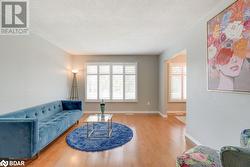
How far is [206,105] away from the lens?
2.96m

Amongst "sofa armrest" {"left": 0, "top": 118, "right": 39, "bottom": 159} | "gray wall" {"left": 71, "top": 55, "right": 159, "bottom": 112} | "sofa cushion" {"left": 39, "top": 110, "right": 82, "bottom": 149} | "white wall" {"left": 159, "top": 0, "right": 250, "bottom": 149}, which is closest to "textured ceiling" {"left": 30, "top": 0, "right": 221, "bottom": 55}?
"white wall" {"left": 159, "top": 0, "right": 250, "bottom": 149}

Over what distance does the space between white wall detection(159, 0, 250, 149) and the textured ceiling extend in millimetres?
337

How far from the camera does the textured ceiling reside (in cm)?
255

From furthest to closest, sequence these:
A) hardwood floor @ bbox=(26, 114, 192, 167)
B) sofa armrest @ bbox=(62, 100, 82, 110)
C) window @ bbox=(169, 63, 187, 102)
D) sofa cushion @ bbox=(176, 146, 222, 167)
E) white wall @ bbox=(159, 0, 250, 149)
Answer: window @ bbox=(169, 63, 187, 102)
sofa armrest @ bbox=(62, 100, 82, 110)
hardwood floor @ bbox=(26, 114, 192, 167)
white wall @ bbox=(159, 0, 250, 149)
sofa cushion @ bbox=(176, 146, 222, 167)

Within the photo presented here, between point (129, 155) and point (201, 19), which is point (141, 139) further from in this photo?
point (201, 19)

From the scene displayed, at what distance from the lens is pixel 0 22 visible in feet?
9.72

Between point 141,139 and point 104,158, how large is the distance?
1248 mm

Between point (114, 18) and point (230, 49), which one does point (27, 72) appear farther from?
point (230, 49)

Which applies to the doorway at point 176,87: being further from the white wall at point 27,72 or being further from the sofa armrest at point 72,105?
the white wall at point 27,72

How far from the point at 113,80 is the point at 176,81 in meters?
2.87

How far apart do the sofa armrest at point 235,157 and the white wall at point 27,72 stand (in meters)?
3.53

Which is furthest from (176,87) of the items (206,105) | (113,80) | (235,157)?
(235,157)

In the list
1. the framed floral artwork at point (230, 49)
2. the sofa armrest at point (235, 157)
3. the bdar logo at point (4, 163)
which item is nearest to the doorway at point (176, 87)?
the framed floral artwork at point (230, 49)

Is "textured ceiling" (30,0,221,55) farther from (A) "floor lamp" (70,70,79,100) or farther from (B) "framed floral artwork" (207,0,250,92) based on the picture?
(A) "floor lamp" (70,70,79,100)
